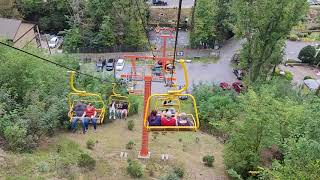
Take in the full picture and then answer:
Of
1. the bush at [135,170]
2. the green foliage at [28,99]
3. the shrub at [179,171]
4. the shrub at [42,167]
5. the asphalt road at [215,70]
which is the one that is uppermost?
the green foliage at [28,99]

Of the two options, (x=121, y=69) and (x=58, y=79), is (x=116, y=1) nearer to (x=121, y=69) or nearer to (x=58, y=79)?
(x=121, y=69)

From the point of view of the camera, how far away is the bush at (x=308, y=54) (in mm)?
53844

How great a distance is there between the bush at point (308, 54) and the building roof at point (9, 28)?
101 feet

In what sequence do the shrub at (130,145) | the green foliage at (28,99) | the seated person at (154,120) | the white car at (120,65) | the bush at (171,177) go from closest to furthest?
the seated person at (154,120) < the bush at (171,177) < the green foliage at (28,99) < the shrub at (130,145) < the white car at (120,65)

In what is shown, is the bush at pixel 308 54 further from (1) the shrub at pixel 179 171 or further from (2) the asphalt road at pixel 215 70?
(1) the shrub at pixel 179 171

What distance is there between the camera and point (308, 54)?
54.0 metres

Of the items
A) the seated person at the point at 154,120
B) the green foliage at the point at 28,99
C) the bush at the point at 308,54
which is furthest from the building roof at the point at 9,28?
the bush at the point at 308,54

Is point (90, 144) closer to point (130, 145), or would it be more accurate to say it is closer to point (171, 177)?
point (130, 145)

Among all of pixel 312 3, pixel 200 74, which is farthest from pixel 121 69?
pixel 312 3

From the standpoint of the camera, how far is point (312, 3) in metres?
67.4

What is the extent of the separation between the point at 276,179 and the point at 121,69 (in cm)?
3322

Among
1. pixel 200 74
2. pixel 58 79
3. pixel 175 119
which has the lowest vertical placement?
pixel 200 74

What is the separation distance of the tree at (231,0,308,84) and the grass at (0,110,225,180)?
11279 millimetres

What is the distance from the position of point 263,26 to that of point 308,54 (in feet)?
49.6
